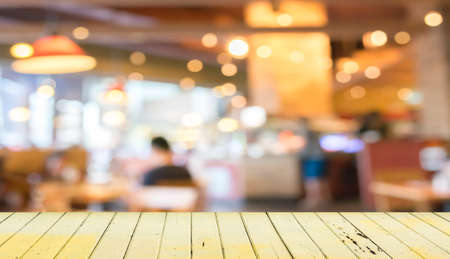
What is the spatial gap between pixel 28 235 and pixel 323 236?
994 mm

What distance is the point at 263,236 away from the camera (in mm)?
1376

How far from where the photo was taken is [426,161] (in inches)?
305

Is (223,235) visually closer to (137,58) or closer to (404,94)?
(137,58)

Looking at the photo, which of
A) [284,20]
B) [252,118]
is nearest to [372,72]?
[252,118]

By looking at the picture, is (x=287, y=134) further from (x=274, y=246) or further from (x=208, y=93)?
(x=274, y=246)

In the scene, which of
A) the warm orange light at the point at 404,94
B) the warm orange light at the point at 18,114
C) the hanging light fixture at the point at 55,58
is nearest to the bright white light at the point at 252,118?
the warm orange light at the point at 404,94

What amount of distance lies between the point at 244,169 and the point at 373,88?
8.09 meters

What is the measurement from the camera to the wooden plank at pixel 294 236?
Answer: 4.00 feet

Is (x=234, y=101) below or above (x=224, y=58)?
below

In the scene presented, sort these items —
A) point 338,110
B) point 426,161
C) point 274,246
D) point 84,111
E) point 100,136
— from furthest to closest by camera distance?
point 338,110 < point 100,136 < point 84,111 < point 426,161 < point 274,246

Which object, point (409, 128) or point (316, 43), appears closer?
point (316, 43)

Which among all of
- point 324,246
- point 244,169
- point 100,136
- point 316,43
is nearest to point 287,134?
point 244,169

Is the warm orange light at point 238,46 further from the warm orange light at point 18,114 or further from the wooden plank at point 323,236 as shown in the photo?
the warm orange light at point 18,114

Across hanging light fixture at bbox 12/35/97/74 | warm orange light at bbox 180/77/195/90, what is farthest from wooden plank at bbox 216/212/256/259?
warm orange light at bbox 180/77/195/90
